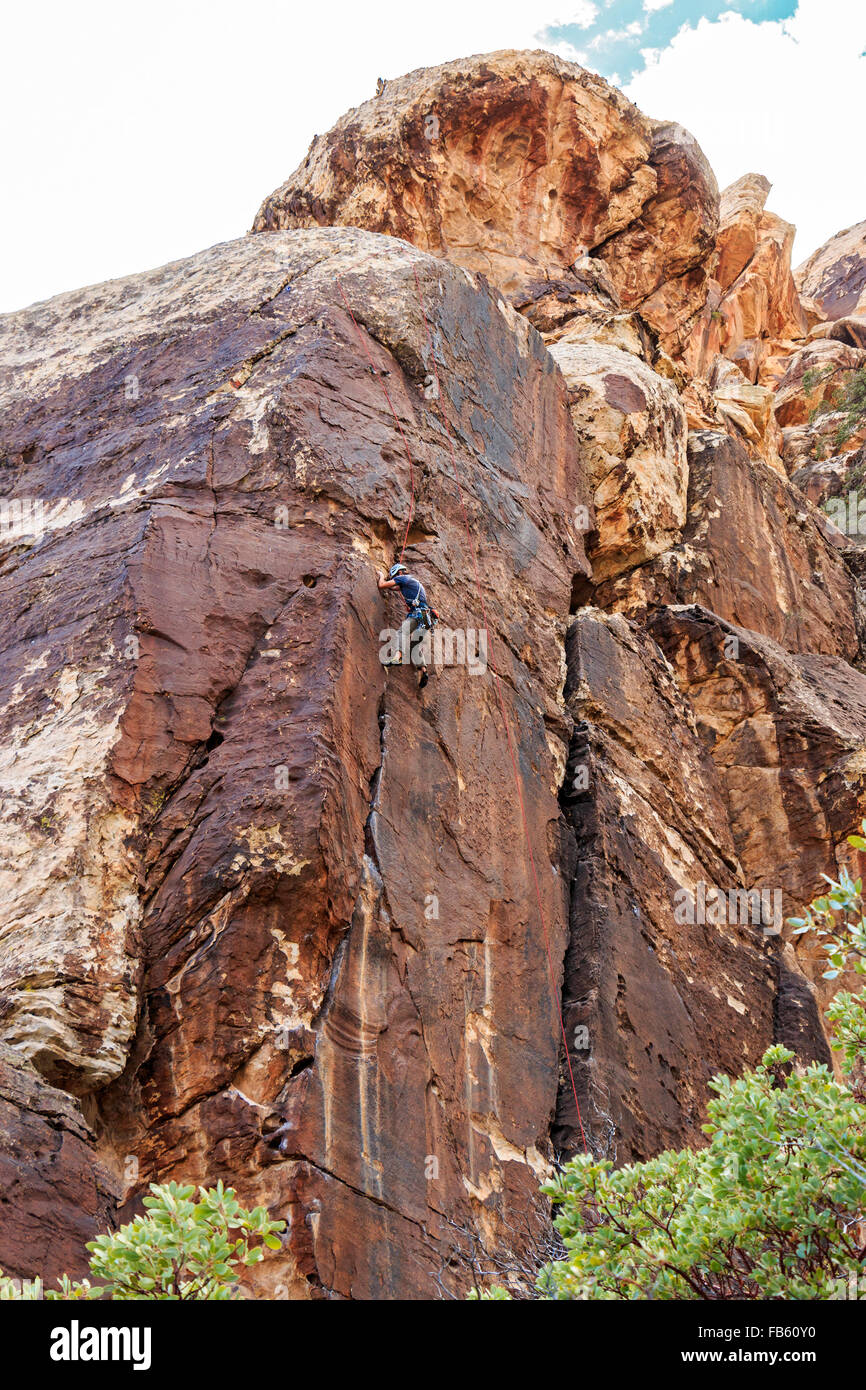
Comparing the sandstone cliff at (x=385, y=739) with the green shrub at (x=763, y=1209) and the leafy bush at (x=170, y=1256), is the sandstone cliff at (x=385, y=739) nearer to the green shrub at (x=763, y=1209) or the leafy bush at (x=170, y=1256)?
the leafy bush at (x=170, y=1256)

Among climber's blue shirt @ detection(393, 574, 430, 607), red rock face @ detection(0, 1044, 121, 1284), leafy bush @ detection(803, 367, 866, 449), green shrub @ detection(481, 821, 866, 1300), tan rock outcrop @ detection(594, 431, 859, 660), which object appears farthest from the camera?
leafy bush @ detection(803, 367, 866, 449)

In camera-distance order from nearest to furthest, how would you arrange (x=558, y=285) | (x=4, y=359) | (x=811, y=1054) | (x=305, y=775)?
(x=305, y=775) < (x=811, y=1054) < (x=4, y=359) < (x=558, y=285)

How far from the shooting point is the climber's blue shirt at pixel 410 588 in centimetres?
1395

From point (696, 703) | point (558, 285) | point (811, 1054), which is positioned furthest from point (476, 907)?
point (558, 285)

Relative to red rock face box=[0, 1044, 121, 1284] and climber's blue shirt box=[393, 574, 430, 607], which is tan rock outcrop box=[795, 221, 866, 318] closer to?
climber's blue shirt box=[393, 574, 430, 607]

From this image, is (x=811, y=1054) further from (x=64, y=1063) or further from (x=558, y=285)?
(x=558, y=285)

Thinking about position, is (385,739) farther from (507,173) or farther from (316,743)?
(507,173)

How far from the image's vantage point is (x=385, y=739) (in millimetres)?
13289

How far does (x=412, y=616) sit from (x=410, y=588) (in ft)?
1.07

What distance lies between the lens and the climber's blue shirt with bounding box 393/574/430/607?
45.8 feet

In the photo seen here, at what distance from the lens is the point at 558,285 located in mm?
25531

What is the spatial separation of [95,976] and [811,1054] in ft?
34.4

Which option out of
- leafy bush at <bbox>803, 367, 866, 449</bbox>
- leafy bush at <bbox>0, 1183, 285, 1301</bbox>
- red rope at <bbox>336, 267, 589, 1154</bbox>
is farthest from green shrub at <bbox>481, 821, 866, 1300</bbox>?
leafy bush at <bbox>803, 367, 866, 449</bbox>

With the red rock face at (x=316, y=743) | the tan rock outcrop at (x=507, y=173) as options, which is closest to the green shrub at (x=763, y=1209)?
the red rock face at (x=316, y=743)
